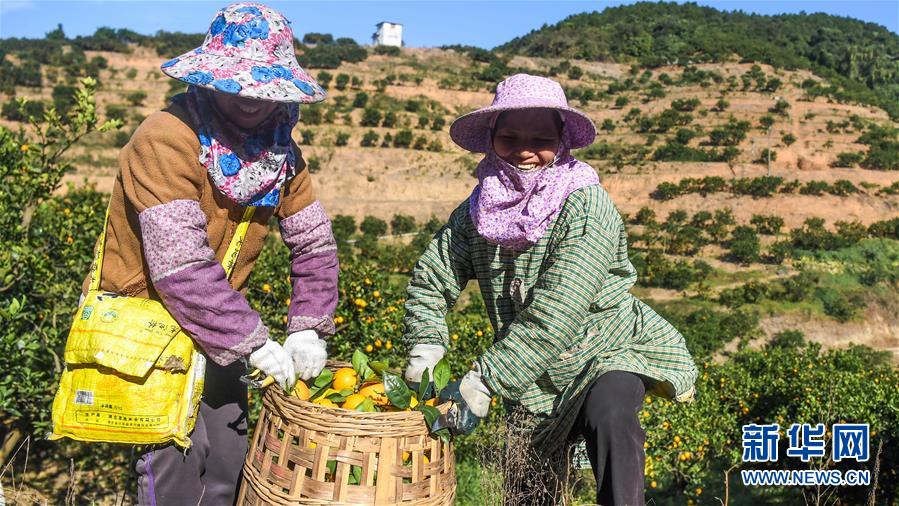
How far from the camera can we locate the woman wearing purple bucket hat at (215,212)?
179cm

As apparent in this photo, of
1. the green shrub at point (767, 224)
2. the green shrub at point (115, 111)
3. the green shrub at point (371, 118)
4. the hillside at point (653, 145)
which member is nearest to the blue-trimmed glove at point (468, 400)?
the hillside at point (653, 145)

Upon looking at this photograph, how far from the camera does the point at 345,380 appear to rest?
202 cm

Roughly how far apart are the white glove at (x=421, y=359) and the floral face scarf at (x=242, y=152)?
2.04 ft

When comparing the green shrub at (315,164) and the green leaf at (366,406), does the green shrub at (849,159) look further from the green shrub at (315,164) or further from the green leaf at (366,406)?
the green leaf at (366,406)

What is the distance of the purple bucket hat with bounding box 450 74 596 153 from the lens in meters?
2.05

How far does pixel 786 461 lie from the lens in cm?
586

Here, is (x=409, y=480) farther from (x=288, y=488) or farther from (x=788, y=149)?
(x=788, y=149)

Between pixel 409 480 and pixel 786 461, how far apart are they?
5.12m

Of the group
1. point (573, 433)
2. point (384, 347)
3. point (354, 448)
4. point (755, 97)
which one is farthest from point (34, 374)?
point (755, 97)

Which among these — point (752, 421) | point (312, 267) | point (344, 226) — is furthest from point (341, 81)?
point (312, 267)

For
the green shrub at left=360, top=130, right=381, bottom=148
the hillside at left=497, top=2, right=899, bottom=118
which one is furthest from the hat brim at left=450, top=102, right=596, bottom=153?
the hillside at left=497, top=2, right=899, bottom=118

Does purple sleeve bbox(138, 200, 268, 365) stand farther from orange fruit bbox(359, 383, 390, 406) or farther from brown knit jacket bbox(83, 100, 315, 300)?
orange fruit bbox(359, 383, 390, 406)

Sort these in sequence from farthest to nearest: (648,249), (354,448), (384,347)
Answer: (648,249) → (384,347) → (354,448)

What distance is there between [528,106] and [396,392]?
88cm
